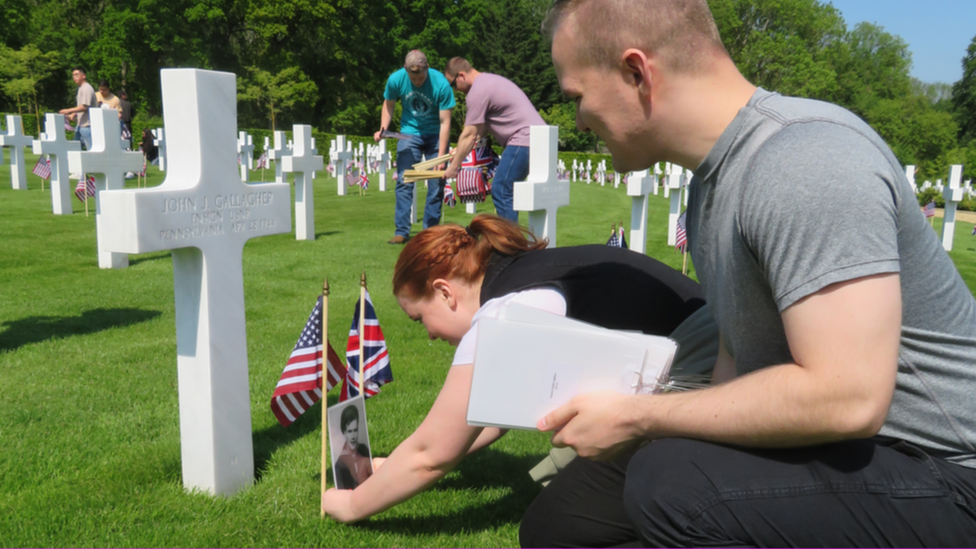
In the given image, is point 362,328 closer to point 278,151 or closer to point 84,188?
point 84,188

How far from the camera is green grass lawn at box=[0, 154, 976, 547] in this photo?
272 centimetres

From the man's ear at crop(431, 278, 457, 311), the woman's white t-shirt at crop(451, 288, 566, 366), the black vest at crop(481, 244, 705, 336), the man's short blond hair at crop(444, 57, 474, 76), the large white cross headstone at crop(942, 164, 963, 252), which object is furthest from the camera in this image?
the large white cross headstone at crop(942, 164, 963, 252)

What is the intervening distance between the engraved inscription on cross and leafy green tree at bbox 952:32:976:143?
63108 millimetres

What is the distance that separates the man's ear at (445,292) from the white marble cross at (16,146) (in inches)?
625

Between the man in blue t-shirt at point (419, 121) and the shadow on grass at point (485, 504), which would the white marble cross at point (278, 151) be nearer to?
the man in blue t-shirt at point (419, 121)

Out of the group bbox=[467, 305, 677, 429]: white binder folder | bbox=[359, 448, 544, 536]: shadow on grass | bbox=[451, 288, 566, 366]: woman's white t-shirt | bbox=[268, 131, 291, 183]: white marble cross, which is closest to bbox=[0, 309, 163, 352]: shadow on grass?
bbox=[359, 448, 544, 536]: shadow on grass

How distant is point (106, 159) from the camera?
8102 mm

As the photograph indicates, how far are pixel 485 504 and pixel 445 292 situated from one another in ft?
3.27

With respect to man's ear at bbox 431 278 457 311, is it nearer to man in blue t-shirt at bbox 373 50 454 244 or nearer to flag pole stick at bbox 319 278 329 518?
flag pole stick at bbox 319 278 329 518

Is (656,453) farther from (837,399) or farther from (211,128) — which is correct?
(211,128)

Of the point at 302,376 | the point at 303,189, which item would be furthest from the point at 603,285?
the point at 303,189

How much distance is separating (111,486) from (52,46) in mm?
51723

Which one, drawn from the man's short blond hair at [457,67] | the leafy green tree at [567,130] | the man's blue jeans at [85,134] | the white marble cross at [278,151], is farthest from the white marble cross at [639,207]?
the leafy green tree at [567,130]

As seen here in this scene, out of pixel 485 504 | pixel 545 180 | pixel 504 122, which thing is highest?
pixel 504 122
